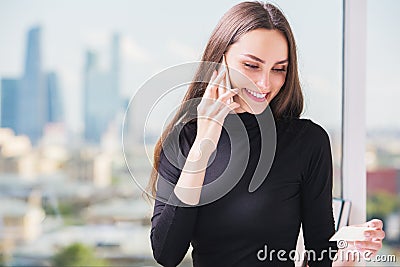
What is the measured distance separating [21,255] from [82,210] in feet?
0.90

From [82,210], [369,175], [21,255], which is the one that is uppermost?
[369,175]

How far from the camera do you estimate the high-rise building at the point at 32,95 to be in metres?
2.23

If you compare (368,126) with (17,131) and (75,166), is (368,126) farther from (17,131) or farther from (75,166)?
(17,131)

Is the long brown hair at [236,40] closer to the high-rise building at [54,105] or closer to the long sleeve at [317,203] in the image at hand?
the long sleeve at [317,203]

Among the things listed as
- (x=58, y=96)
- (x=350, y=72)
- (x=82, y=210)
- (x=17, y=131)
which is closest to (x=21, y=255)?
(x=82, y=210)

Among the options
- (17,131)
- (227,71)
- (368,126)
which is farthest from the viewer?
(17,131)

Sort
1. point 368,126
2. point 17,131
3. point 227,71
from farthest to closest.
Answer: point 17,131
point 368,126
point 227,71

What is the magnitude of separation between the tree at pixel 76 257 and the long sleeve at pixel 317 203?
1.07 m

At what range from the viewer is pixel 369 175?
6.52 ft

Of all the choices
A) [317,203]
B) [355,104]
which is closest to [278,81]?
[317,203]

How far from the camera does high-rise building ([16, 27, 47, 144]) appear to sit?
2.23 m

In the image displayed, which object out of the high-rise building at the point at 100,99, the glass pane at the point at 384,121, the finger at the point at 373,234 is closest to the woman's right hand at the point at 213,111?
the finger at the point at 373,234

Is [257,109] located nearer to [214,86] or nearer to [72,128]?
[214,86]

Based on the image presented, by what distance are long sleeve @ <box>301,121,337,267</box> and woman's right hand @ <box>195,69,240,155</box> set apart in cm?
21
